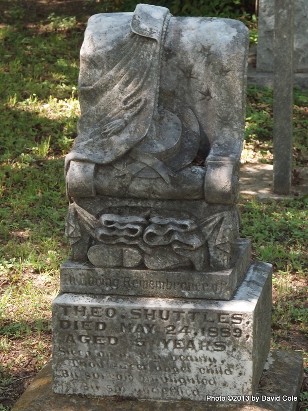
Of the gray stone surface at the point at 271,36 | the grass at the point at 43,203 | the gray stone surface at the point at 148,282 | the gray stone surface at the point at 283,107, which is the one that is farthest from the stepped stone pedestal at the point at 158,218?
the gray stone surface at the point at 271,36

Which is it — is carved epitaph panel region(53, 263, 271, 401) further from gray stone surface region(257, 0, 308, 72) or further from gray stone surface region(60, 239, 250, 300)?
gray stone surface region(257, 0, 308, 72)

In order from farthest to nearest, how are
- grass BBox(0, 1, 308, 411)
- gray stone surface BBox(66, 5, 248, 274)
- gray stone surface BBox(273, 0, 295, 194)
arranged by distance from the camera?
gray stone surface BBox(273, 0, 295, 194)
grass BBox(0, 1, 308, 411)
gray stone surface BBox(66, 5, 248, 274)

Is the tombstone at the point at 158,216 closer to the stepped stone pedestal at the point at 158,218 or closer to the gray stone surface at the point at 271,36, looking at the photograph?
the stepped stone pedestal at the point at 158,218

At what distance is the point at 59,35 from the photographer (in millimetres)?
11461

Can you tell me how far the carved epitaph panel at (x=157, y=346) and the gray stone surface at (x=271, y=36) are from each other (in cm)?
605

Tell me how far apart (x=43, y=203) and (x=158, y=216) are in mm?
3287

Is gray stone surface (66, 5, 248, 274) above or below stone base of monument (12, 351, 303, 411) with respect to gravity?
above

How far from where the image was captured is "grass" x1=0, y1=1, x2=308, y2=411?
19.1ft

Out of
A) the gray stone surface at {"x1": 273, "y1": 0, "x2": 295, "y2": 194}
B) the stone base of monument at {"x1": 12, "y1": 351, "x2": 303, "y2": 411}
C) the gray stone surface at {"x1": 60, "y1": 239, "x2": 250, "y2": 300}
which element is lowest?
the stone base of monument at {"x1": 12, "y1": 351, "x2": 303, "y2": 411}

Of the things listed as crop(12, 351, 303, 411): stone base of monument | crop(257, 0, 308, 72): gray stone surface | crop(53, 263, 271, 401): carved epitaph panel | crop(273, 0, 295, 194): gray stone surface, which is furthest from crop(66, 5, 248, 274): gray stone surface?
crop(257, 0, 308, 72): gray stone surface

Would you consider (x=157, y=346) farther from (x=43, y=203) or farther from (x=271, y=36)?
(x=271, y=36)

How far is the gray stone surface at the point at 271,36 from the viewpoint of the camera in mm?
10211

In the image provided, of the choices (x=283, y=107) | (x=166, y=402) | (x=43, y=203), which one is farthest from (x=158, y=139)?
(x=283, y=107)

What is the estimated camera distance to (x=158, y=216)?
4496 millimetres
